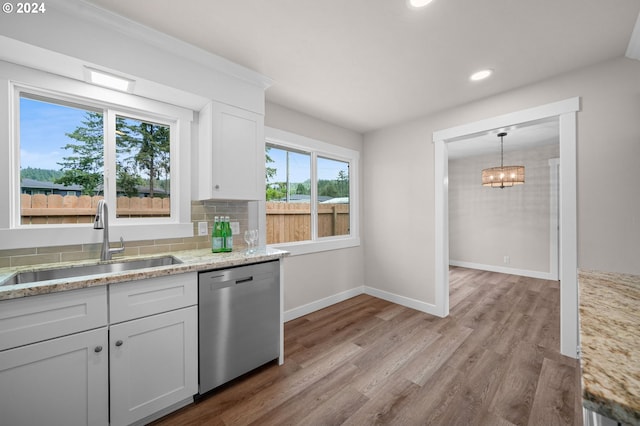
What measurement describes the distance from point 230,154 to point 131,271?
45.4 inches

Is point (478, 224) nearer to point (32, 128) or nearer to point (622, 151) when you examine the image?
point (622, 151)

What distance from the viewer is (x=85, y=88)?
1841mm

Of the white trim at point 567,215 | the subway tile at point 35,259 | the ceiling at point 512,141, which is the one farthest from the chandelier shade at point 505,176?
the subway tile at point 35,259

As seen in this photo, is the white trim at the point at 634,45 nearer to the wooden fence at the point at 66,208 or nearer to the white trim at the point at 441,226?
the white trim at the point at 441,226

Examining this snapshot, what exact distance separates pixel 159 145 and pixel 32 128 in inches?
29.3

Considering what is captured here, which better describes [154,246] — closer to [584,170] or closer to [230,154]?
[230,154]

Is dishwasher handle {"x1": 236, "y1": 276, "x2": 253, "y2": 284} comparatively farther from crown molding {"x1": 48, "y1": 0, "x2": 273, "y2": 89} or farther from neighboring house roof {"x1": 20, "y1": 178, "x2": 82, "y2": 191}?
crown molding {"x1": 48, "y1": 0, "x2": 273, "y2": 89}

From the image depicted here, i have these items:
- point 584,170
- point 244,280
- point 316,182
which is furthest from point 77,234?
point 584,170

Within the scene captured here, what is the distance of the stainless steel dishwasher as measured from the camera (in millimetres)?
1742

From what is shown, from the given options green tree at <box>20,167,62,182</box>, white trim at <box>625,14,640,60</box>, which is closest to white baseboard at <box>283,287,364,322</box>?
green tree at <box>20,167,62,182</box>

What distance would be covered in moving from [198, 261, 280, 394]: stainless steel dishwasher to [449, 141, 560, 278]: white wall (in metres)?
5.13

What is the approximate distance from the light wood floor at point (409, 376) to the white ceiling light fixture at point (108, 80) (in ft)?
7.40

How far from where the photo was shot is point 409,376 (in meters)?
2.04

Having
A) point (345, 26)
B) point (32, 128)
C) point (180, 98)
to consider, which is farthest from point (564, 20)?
point (32, 128)
